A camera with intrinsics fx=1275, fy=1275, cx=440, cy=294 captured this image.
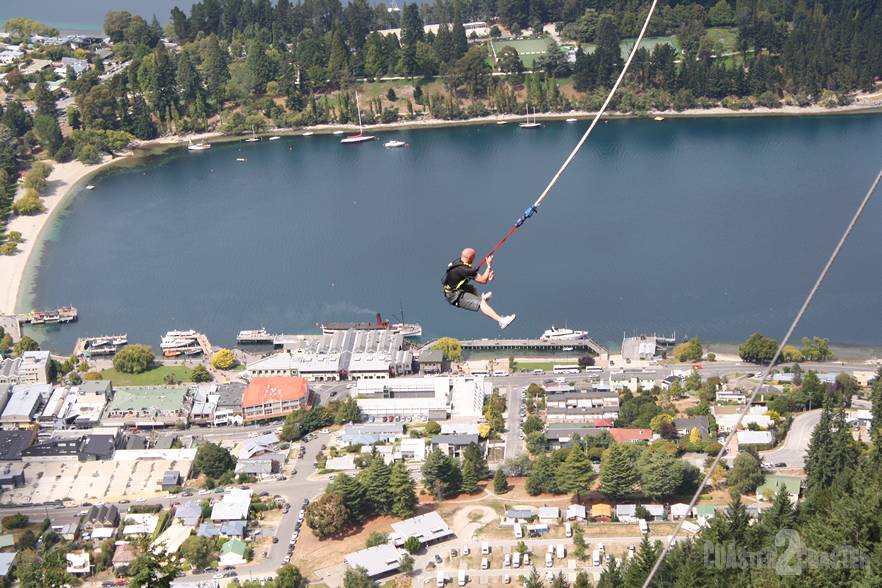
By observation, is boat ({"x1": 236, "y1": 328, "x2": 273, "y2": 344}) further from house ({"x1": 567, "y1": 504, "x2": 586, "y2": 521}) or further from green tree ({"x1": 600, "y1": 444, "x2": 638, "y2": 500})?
house ({"x1": 567, "y1": 504, "x2": 586, "y2": 521})

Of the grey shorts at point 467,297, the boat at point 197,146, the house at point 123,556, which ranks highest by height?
the grey shorts at point 467,297

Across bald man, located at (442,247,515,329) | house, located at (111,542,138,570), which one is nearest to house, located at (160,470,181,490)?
house, located at (111,542,138,570)

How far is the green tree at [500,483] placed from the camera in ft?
87.8

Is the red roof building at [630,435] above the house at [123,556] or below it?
above

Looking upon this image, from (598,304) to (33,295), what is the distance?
736 inches

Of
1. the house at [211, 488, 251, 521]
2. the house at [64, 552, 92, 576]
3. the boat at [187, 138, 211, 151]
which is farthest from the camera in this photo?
the boat at [187, 138, 211, 151]

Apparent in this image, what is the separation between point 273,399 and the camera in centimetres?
3228

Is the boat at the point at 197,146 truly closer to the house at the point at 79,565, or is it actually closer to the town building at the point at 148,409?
the town building at the point at 148,409

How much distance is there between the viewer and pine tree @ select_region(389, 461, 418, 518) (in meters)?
26.0

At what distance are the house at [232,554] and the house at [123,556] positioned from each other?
185cm

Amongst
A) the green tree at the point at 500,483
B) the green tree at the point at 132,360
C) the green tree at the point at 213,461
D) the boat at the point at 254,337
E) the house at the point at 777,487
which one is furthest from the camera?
the boat at the point at 254,337

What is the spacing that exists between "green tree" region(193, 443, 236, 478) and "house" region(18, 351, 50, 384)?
25.6ft

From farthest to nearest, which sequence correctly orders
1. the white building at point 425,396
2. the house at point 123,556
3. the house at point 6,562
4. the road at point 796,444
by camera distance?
1. the white building at point 425,396
2. the road at point 796,444
3. the house at point 123,556
4. the house at point 6,562

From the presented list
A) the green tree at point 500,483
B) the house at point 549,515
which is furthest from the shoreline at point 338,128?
the house at point 549,515
